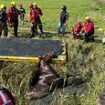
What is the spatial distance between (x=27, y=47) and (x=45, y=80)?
2485 mm

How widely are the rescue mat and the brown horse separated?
30cm

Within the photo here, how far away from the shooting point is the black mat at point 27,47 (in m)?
18.0

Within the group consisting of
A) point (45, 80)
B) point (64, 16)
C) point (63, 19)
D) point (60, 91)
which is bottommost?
point (45, 80)

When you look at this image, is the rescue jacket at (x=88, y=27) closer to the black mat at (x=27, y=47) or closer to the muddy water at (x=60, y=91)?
the black mat at (x=27, y=47)

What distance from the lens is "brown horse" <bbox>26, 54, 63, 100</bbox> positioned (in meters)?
15.7

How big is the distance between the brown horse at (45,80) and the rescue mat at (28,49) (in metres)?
0.30

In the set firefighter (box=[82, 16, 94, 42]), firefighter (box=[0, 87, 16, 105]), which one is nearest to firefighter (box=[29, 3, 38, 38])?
firefighter (box=[82, 16, 94, 42])

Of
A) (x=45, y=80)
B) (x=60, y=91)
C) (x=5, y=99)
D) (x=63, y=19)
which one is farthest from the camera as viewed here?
(x=63, y=19)

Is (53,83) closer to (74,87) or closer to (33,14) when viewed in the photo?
(74,87)

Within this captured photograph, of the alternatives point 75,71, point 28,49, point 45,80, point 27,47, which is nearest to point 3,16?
point 27,47

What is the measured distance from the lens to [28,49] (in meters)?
18.5

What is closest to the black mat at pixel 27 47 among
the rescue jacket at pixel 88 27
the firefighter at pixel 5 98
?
the rescue jacket at pixel 88 27

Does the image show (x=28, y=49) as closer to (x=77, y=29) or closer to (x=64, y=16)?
(x=77, y=29)

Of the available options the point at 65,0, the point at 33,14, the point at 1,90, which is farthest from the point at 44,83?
the point at 65,0
